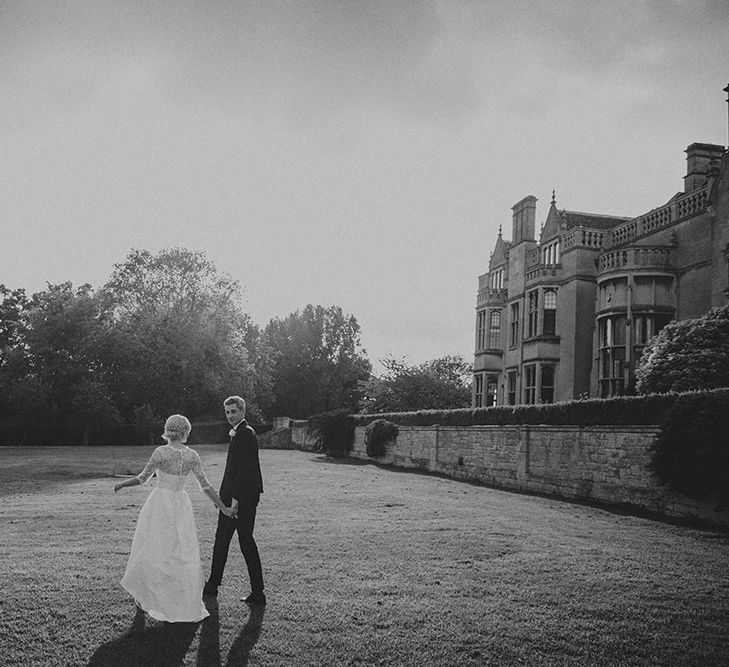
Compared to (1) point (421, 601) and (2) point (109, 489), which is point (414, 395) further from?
(1) point (421, 601)

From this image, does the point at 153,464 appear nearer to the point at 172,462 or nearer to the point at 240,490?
the point at 172,462

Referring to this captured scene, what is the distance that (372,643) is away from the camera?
259 inches

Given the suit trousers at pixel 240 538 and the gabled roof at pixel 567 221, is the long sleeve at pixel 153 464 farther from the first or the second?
the gabled roof at pixel 567 221

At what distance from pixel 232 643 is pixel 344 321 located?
7687 centimetres

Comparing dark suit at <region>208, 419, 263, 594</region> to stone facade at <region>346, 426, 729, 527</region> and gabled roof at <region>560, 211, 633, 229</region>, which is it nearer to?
stone facade at <region>346, 426, 729, 527</region>

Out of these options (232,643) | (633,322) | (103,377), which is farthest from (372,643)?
(103,377)

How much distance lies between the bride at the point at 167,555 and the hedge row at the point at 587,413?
12.0 m

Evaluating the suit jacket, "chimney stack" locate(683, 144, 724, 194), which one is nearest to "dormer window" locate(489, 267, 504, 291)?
"chimney stack" locate(683, 144, 724, 194)

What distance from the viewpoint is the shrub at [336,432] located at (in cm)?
4266

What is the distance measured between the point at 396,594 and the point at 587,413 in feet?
42.2

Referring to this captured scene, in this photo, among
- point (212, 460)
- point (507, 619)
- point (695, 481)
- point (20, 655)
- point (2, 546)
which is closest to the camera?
point (20, 655)

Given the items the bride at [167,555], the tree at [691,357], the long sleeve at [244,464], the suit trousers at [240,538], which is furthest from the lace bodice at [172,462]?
the tree at [691,357]

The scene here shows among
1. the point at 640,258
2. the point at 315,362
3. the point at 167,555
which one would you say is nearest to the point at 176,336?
the point at 315,362

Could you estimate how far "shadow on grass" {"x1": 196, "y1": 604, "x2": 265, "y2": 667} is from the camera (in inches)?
239
